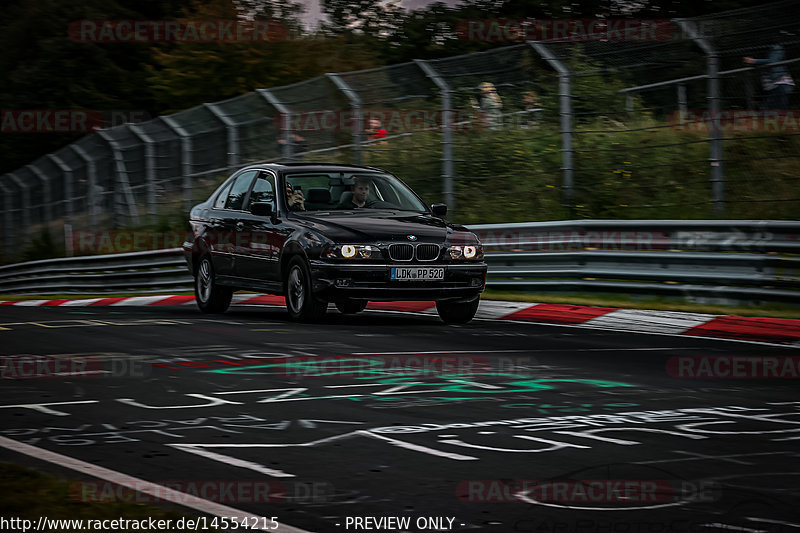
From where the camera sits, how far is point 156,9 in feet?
188

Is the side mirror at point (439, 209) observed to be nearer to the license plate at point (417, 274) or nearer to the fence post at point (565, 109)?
the license plate at point (417, 274)

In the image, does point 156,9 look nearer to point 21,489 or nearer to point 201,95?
point 201,95

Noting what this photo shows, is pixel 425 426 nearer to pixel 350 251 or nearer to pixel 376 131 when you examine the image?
pixel 350 251

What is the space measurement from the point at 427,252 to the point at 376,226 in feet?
1.92

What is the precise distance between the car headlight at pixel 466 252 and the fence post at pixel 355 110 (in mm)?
6251

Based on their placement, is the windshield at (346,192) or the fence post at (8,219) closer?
the windshield at (346,192)

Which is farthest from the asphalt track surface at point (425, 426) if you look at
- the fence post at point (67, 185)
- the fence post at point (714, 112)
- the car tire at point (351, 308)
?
the fence post at point (67, 185)

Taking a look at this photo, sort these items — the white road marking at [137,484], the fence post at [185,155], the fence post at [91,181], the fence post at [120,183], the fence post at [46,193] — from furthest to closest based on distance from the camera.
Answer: the fence post at [46,193], the fence post at [91,181], the fence post at [120,183], the fence post at [185,155], the white road marking at [137,484]

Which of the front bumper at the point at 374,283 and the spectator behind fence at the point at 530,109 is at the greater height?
the spectator behind fence at the point at 530,109

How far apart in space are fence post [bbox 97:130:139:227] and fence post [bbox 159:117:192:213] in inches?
101

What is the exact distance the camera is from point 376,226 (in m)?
12.8

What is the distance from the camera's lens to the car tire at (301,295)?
1283 centimetres

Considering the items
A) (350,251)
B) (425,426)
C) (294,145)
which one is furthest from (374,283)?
(294,145)

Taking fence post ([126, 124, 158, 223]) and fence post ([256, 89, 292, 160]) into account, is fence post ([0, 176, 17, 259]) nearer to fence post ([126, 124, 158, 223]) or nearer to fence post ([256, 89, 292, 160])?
fence post ([126, 124, 158, 223])
